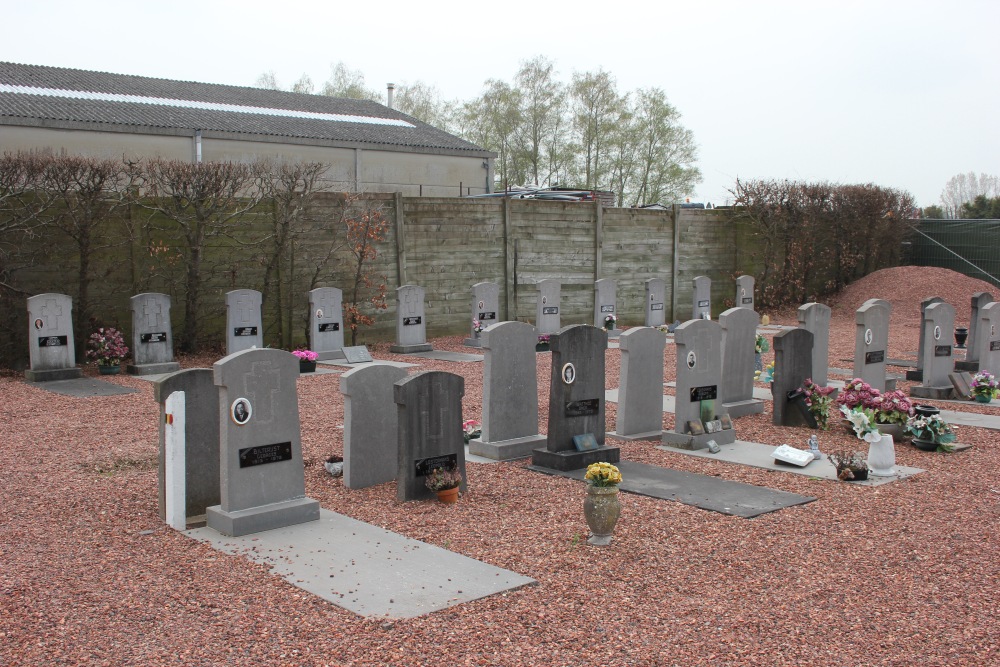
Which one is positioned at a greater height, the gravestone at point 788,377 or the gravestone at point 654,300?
the gravestone at point 654,300

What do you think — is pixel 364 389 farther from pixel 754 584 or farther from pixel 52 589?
pixel 754 584

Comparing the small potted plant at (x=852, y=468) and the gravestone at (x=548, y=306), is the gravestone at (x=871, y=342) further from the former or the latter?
the gravestone at (x=548, y=306)

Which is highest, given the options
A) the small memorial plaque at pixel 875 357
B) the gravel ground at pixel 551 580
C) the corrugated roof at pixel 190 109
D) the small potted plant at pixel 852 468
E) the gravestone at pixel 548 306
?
the corrugated roof at pixel 190 109

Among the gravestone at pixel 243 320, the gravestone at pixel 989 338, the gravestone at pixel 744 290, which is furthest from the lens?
the gravestone at pixel 744 290

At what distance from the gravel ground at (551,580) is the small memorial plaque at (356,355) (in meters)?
6.85

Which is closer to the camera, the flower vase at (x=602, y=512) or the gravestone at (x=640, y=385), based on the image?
the flower vase at (x=602, y=512)

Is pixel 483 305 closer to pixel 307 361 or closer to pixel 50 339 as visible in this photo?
pixel 307 361

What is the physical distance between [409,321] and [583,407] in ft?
30.2

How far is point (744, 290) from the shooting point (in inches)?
937

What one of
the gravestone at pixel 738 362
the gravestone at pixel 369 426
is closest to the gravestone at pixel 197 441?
the gravestone at pixel 369 426

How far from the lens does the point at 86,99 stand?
24719 millimetres

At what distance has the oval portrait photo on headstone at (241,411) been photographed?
639 centimetres

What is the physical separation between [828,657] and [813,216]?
23.3 metres

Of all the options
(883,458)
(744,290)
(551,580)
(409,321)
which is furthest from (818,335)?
(744,290)
